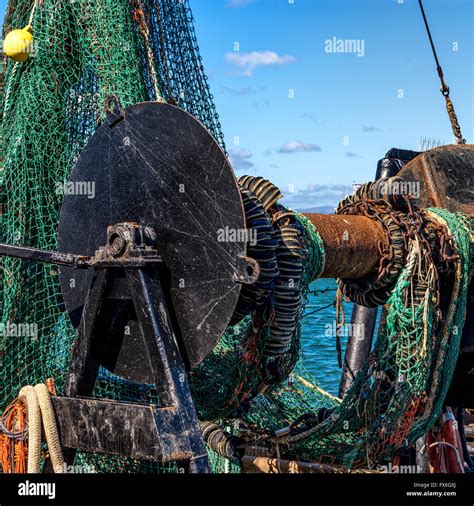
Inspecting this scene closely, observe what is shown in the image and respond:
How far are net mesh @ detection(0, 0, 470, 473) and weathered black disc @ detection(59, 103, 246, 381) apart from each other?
2.49 feet

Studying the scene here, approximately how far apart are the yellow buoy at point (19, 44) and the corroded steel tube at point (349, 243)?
7.35 ft

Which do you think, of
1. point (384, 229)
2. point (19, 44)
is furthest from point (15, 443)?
point (19, 44)

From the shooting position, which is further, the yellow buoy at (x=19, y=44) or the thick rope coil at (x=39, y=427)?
the yellow buoy at (x=19, y=44)

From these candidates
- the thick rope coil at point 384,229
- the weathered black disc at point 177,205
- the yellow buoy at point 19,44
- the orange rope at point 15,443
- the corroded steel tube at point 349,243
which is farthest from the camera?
the yellow buoy at point 19,44

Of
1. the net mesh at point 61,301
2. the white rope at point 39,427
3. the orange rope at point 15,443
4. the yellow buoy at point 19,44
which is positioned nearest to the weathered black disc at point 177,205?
the white rope at point 39,427

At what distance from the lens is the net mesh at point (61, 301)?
5035 mm

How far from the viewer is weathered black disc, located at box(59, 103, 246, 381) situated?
165 inches

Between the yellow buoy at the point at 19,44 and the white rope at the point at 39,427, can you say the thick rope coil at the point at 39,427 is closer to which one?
the white rope at the point at 39,427

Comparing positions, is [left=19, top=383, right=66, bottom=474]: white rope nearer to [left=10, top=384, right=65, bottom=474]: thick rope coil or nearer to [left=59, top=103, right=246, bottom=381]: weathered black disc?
[left=10, top=384, right=65, bottom=474]: thick rope coil

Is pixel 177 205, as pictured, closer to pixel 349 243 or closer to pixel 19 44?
pixel 349 243

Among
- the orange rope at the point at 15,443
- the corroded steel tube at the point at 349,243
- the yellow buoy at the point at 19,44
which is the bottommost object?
the orange rope at the point at 15,443

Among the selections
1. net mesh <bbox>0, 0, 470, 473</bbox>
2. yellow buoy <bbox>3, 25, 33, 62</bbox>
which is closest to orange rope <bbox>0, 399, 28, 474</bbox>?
net mesh <bbox>0, 0, 470, 473</bbox>

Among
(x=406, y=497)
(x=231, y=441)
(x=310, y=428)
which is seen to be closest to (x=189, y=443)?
(x=406, y=497)

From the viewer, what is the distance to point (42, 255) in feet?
14.9
